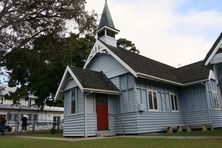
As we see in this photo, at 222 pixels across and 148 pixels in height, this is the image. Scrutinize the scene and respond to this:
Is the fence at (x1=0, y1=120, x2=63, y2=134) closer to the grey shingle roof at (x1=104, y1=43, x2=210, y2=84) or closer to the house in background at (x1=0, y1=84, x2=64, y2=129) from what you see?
the house in background at (x1=0, y1=84, x2=64, y2=129)

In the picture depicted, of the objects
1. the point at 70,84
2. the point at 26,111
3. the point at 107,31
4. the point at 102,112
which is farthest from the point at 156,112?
the point at 26,111

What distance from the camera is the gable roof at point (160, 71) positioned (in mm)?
17166

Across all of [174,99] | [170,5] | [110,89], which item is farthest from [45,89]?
[170,5]

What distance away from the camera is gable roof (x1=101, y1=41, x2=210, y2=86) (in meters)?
17.2

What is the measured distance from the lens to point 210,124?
61.3ft

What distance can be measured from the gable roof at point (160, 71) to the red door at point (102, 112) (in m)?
3.09

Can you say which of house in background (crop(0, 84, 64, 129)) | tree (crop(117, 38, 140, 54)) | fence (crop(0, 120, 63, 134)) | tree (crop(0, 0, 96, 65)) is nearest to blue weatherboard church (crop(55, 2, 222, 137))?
tree (crop(0, 0, 96, 65))

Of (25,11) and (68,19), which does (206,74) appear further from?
(25,11)

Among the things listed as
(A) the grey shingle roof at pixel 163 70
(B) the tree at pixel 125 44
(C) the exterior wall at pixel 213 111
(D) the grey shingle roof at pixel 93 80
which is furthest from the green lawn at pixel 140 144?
(B) the tree at pixel 125 44

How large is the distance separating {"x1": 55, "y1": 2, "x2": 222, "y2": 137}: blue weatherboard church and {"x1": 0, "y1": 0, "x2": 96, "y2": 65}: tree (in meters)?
4.17

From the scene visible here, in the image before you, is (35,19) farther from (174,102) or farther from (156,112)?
(174,102)

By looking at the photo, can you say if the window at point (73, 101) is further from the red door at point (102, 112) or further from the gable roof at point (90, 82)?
the red door at point (102, 112)

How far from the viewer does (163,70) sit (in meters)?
21.6

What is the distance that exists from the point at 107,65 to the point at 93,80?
8.84 feet
